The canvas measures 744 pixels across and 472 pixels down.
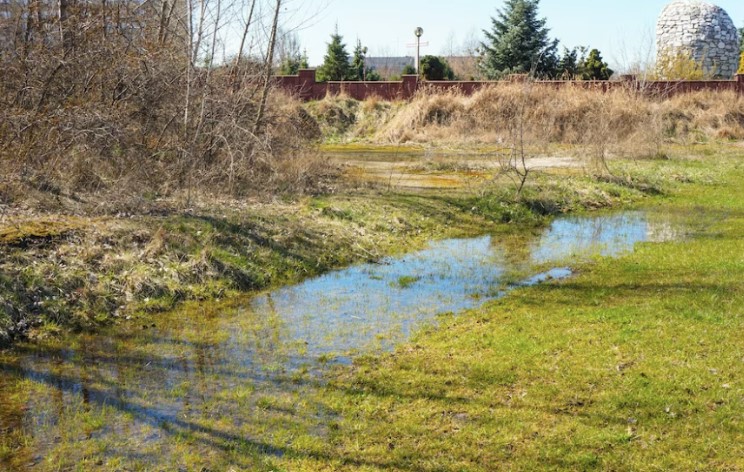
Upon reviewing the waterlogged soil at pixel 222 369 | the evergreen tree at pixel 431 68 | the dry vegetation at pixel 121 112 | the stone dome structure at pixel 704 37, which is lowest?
the waterlogged soil at pixel 222 369

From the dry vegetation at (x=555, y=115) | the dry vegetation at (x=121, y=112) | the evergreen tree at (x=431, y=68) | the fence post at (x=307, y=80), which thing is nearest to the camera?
the dry vegetation at (x=121, y=112)

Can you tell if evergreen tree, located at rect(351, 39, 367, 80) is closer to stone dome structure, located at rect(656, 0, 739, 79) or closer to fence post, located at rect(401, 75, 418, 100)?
fence post, located at rect(401, 75, 418, 100)

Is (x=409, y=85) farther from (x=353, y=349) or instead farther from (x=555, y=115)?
(x=353, y=349)

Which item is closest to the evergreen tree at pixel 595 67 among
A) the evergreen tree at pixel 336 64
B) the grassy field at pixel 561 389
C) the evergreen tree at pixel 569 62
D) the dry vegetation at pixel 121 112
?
the evergreen tree at pixel 569 62

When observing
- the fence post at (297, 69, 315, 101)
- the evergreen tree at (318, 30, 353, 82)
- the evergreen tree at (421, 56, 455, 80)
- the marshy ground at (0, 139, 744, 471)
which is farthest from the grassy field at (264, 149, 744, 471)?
the evergreen tree at (318, 30, 353, 82)

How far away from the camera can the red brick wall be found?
1396 inches

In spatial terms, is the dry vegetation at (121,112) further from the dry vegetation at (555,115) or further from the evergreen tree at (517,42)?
the evergreen tree at (517,42)

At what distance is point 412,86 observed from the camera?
40.4m

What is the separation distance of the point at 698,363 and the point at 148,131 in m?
11.1

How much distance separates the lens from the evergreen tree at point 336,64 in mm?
49844

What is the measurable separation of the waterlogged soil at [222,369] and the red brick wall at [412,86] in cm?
2569

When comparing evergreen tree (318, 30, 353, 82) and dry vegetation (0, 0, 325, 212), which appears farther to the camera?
evergreen tree (318, 30, 353, 82)

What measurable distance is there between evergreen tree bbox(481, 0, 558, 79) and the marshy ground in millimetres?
32604

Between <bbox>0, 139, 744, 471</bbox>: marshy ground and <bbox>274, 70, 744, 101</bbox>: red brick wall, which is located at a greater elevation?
<bbox>274, 70, 744, 101</bbox>: red brick wall
